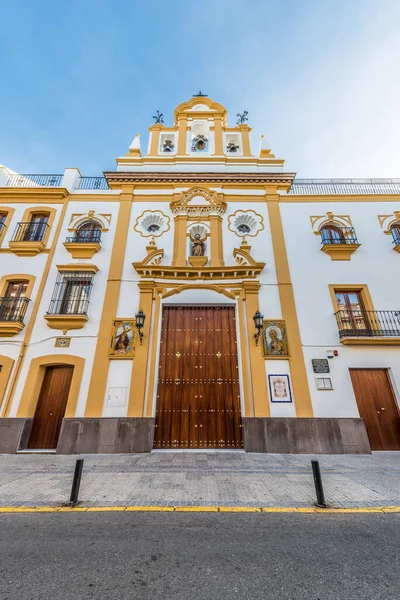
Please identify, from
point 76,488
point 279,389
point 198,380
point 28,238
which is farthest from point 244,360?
point 28,238

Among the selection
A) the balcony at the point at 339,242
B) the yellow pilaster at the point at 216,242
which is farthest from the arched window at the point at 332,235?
the yellow pilaster at the point at 216,242

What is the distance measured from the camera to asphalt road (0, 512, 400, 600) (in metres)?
2.19

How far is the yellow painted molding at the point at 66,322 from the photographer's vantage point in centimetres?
932

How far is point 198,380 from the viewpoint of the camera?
8.88 meters

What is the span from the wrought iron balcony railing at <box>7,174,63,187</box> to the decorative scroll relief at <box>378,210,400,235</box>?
1651cm

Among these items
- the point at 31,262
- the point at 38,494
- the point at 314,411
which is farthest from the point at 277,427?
the point at 31,262

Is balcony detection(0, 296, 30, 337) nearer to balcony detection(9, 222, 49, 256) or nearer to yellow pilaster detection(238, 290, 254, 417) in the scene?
balcony detection(9, 222, 49, 256)

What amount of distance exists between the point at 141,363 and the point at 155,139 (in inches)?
510

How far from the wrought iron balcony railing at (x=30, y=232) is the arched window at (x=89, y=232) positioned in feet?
5.08

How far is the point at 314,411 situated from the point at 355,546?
5.93m

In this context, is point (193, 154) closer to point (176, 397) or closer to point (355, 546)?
point (176, 397)

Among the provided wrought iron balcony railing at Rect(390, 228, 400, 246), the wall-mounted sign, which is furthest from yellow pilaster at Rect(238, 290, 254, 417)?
wrought iron balcony railing at Rect(390, 228, 400, 246)

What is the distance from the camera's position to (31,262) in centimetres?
1066

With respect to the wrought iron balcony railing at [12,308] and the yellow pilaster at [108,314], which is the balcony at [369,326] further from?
the wrought iron balcony railing at [12,308]
